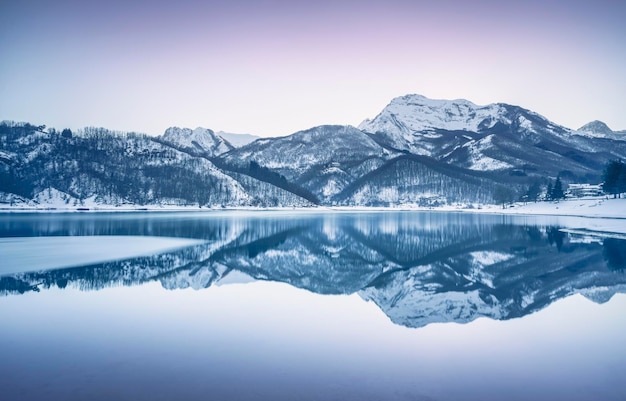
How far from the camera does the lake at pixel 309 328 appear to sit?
13.0 m

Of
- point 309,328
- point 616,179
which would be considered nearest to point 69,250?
point 309,328

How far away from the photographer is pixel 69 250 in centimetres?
4778

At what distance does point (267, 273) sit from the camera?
3844 centimetres

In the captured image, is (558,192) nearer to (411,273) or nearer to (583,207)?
(583,207)

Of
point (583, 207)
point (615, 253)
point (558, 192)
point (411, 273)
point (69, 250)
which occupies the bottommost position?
point (411, 273)

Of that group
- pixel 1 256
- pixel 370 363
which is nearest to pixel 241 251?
pixel 1 256

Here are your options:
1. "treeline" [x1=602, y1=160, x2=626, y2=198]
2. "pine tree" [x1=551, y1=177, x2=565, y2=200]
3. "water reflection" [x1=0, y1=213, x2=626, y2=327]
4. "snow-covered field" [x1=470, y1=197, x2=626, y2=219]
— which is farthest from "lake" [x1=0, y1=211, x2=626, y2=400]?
"pine tree" [x1=551, y1=177, x2=565, y2=200]

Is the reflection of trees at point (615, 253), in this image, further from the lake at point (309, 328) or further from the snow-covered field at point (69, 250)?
the snow-covered field at point (69, 250)

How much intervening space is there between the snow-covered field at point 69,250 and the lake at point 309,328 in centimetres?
57

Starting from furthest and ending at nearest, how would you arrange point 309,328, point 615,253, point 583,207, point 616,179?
1. point 583,207
2. point 616,179
3. point 615,253
4. point 309,328

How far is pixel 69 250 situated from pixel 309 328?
3910 cm

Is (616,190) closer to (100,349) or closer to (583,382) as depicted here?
(583,382)

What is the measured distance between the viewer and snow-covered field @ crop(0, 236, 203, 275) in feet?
125

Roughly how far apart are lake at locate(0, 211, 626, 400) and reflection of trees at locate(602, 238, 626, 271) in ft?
1.14
